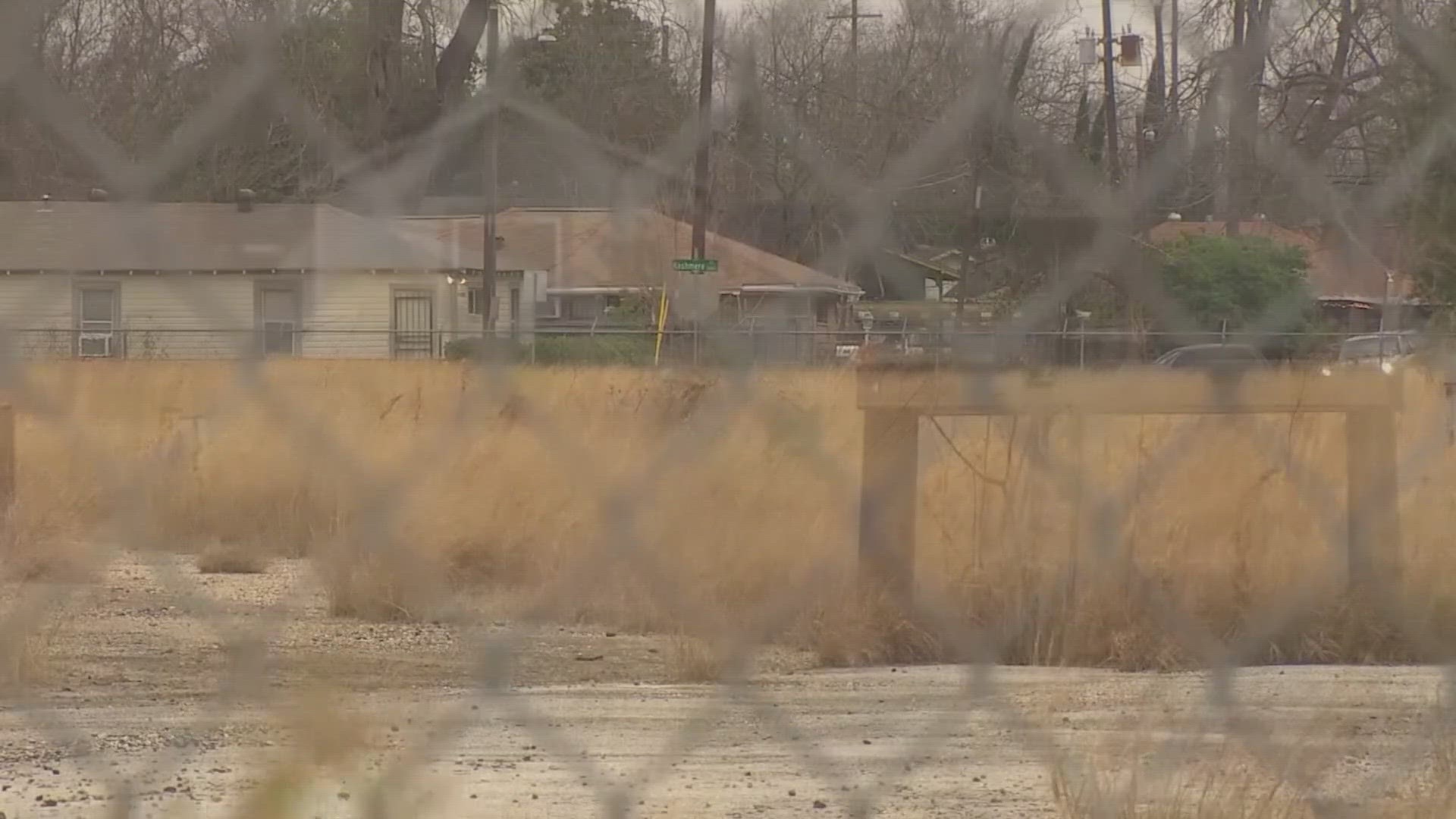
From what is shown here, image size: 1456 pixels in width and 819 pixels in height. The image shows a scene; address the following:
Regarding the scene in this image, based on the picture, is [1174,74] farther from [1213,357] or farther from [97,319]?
[97,319]

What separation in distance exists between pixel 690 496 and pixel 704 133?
0.41 metres

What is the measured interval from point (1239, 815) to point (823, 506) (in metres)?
0.51

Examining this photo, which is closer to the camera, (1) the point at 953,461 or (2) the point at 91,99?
(2) the point at 91,99

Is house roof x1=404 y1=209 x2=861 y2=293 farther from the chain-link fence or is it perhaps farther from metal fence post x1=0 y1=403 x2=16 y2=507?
metal fence post x1=0 y1=403 x2=16 y2=507

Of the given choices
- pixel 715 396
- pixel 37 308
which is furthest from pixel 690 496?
pixel 37 308

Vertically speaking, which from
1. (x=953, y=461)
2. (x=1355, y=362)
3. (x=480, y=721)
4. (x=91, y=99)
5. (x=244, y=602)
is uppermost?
Answer: (x=91, y=99)

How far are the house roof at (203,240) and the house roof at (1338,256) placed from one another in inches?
22.6

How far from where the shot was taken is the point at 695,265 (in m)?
1.02

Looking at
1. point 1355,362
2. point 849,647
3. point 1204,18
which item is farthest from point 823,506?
point 849,647

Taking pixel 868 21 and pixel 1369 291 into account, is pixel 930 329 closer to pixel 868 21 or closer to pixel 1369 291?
pixel 868 21

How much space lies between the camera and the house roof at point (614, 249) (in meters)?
1.03

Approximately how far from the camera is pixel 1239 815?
1.64m

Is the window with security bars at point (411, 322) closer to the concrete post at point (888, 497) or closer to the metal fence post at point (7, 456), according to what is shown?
the metal fence post at point (7, 456)

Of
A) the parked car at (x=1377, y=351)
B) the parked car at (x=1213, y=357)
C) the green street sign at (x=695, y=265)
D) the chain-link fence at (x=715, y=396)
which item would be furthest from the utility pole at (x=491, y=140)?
the parked car at (x=1377, y=351)
